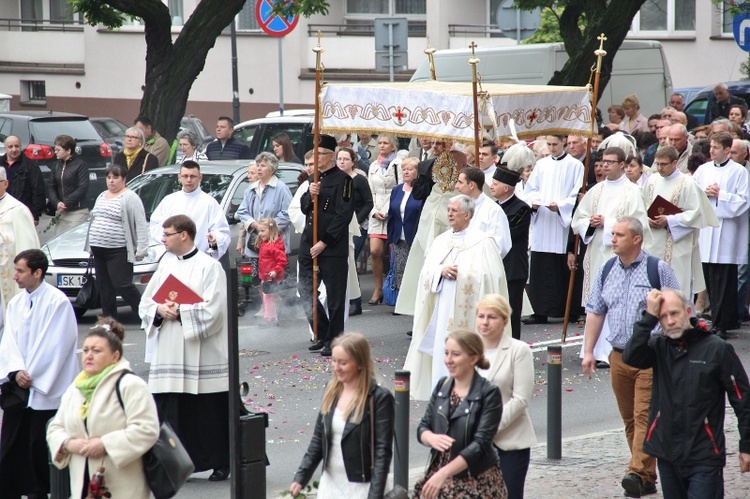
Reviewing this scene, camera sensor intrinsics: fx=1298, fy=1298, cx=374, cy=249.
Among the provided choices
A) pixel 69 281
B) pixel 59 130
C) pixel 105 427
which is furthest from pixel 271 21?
pixel 105 427

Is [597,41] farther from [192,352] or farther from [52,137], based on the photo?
[192,352]

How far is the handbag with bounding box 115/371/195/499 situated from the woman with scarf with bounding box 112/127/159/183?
35.7 feet

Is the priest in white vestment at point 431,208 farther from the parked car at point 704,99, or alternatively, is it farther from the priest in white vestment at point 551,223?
the parked car at point 704,99

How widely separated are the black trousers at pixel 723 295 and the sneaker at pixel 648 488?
17.7ft

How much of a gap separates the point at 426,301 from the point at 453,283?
0.36m

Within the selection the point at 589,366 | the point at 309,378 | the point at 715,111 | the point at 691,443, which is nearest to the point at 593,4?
the point at 715,111

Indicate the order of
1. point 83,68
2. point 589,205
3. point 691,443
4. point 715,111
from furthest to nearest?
1. point 83,68
2. point 715,111
3. point 589,205
4. point 691,443

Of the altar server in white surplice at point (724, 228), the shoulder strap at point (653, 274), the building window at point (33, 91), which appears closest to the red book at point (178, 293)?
the shoulder strap at point (653, 274)

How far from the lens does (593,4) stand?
21781mm

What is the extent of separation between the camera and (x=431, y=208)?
12.7 metres

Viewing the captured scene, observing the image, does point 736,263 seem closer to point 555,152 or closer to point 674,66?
point 555,152

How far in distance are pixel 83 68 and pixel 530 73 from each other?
70.3ft

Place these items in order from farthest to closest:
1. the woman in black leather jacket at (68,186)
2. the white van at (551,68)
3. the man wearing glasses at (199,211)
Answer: the white van at (551,68)
the woman in black leather jacket at (68,186)
the man wearing glasses at (199,211)

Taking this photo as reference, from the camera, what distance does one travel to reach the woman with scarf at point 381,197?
1571 cm
